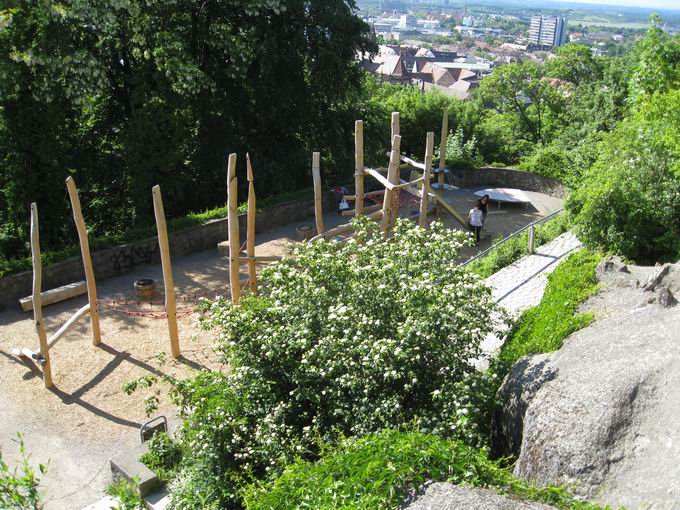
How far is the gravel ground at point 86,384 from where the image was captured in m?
10.2

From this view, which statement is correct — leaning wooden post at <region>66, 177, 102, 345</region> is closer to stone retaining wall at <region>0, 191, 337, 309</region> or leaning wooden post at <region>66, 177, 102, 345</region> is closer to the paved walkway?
stone retaining wall at <region>0, 191, 337, 309</region>

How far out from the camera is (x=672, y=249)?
13.3m

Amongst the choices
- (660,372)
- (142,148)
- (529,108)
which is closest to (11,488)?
(660,372)

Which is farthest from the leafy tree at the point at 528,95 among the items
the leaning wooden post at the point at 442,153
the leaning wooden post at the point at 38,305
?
the leaning wooden post at the point at 38,305

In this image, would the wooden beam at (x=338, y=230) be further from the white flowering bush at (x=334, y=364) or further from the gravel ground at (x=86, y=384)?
the white flowering bush at (x=334, y=364)

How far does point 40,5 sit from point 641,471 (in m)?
17.3

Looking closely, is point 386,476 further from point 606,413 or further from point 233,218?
point 233,218

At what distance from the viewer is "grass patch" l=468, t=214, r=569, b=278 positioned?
1575 cm

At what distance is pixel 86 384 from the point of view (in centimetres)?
1217

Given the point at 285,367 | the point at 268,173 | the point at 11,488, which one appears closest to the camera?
the point at 11,488

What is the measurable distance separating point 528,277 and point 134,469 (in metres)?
9.18

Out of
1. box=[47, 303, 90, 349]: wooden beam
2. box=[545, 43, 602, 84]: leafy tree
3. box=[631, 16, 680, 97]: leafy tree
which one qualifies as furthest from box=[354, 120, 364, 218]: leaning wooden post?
box=[545, 43, 602, 84]: leafy tree

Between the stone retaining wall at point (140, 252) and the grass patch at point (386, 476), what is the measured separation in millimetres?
10916

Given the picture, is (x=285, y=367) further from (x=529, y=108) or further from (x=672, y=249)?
(x=529, y=108)
